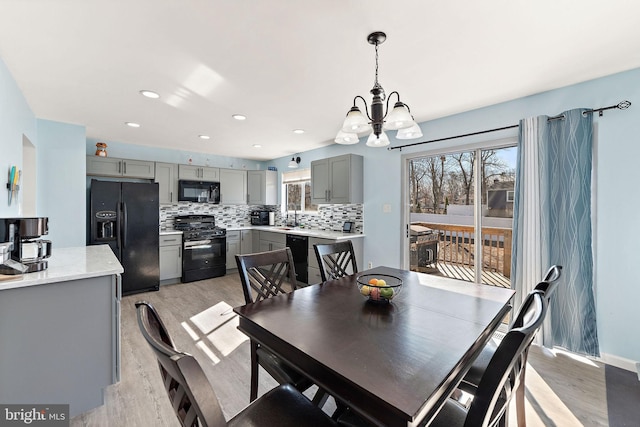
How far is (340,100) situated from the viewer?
2.83 metres

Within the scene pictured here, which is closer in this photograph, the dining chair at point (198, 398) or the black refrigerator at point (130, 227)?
the dining chair at point (198, 398)

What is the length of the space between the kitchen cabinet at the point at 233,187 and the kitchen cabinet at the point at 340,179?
1.85 meters

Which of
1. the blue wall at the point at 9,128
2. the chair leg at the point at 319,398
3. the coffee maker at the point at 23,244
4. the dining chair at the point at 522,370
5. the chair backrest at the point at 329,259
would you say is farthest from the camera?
the chair backrest at the point at 329,259

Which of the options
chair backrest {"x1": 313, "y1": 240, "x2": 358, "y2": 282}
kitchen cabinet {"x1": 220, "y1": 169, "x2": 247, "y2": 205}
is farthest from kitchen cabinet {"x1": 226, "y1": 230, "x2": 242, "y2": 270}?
chair backrest {"x1": 313, "y1": 240, "x2": 358, "y2": 282}

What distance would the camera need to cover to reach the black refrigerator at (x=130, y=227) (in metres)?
3.95

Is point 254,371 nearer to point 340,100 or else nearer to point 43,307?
A: point 43,307

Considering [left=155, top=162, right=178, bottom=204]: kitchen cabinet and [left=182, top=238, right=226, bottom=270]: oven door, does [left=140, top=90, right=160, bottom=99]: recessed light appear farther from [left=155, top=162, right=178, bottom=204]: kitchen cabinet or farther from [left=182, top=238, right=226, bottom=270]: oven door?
[left=182, top=238, right=226, bottom=270]: oven door

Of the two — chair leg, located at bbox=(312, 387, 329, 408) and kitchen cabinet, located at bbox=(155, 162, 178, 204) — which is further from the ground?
kitchen cabinet, located at bbox=(155, 162, 178, 204)

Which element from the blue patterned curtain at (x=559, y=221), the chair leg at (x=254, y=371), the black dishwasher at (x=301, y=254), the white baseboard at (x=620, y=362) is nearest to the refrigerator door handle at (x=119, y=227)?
the black dishwasher at (x=301, y=254)

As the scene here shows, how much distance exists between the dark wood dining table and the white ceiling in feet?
5.33

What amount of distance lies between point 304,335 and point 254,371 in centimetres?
70

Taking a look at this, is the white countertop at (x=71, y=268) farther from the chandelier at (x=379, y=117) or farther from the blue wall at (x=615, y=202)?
the blue wall at (x=615, y=202)

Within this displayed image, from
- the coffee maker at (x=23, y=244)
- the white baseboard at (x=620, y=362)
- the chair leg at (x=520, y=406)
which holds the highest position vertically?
the coffee maker at (x=23, y=244)

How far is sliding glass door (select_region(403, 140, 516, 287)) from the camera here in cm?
302
